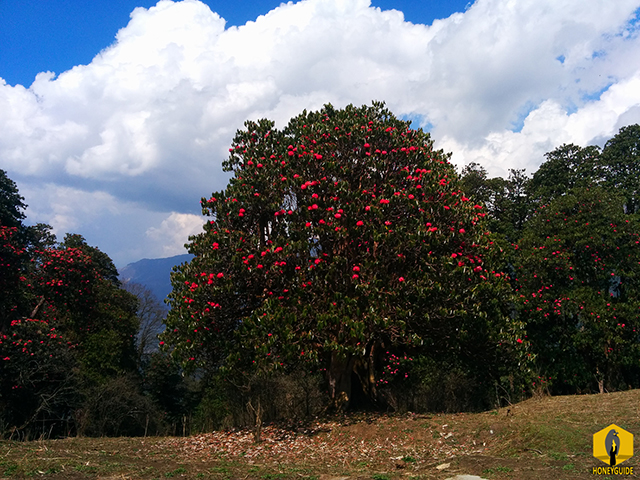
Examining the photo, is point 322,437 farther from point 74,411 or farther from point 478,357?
point 74,411

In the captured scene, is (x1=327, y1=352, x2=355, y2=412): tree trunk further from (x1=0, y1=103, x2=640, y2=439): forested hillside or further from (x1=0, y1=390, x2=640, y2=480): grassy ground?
(x1=0, y1=390, x2=640, y2=480): grassy ground

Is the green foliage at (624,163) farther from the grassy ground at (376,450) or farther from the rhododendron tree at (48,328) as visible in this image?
the rhododendron tree at (48,328)

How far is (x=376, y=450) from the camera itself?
35.6ft

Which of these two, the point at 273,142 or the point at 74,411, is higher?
the point at 273,142

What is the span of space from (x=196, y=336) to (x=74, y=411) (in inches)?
618

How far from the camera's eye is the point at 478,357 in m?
15.0

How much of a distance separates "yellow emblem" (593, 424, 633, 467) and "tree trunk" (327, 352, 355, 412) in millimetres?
7249

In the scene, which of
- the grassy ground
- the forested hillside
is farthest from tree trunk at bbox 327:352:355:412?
the grassy ground

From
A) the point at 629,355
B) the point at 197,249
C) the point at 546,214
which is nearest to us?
the point at 197,249

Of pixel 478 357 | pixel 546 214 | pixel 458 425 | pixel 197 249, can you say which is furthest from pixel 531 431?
pixel 546 214

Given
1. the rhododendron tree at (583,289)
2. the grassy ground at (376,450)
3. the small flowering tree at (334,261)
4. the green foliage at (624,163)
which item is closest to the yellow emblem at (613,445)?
the grassy ground at (376,450)

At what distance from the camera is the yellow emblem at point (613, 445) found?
7.79m

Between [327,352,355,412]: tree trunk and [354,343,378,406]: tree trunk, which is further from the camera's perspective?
[354,343,378,406]: tree trunk

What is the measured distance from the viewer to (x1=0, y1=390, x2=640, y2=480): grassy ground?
25.7 ft
